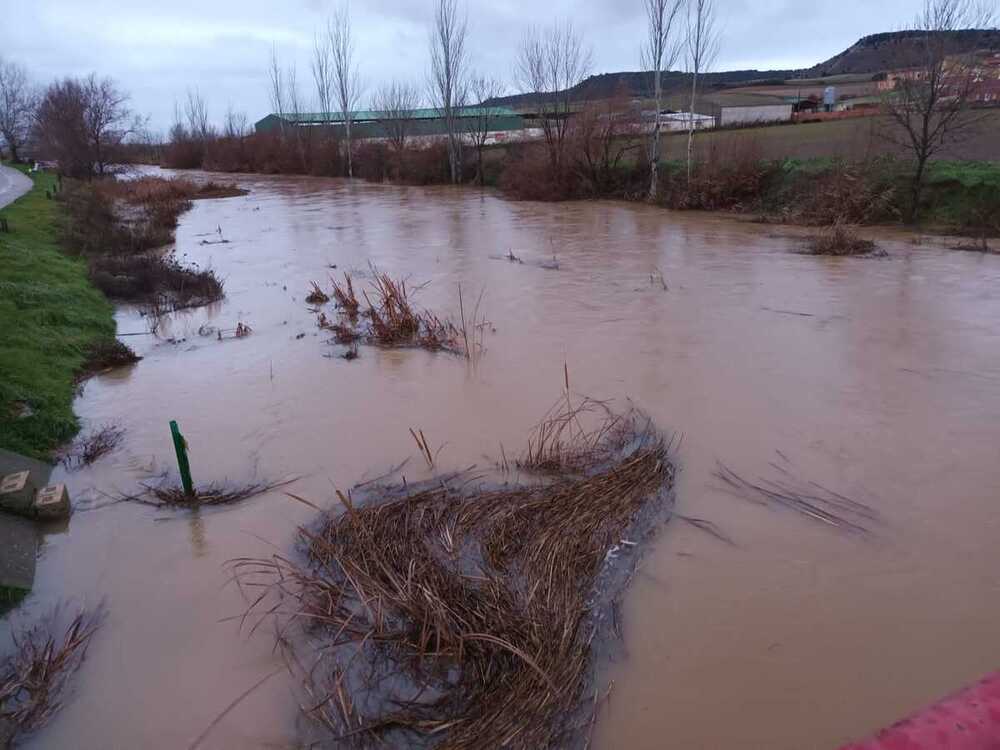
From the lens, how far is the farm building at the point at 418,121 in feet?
122

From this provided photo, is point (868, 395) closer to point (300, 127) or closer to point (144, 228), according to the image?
point (144, 228)

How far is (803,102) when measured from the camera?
49469 millimetres

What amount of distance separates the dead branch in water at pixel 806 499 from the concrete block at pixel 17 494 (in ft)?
16.9

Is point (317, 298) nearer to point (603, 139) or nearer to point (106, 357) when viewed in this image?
point (106, 357)

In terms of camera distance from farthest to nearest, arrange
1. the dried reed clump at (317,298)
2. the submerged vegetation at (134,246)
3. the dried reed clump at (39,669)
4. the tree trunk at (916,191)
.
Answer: the tree trunk at (916,191) < the submerged vegetation at (134,246) < the dried reed clump at (317,298) < the dried reed clump at (39,669)

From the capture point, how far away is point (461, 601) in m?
3.78

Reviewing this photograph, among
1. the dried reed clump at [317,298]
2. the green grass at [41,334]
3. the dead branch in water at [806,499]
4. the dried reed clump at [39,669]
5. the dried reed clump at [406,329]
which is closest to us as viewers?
the dried reed clump at [39,669]

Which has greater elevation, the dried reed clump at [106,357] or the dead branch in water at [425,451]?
the dried reed clump at [106,357]

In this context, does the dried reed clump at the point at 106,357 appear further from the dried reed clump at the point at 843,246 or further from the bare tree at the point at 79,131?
the bare tree at the point at 79,131

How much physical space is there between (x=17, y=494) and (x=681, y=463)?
503 centimetres

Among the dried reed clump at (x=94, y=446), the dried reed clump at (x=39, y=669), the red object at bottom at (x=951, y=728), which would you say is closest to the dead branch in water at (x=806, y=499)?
the red object at bottom at (x=951, y=728)

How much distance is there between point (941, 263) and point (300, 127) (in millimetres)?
50074

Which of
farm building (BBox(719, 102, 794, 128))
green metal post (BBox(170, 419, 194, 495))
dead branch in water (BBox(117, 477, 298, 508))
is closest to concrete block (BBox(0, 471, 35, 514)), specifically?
dead branch in water (BBox(117, 477, 298, 508))

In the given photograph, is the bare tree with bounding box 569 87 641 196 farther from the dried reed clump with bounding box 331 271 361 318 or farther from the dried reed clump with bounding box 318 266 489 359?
the dried reed clump with bounding box 318 266 489 359
